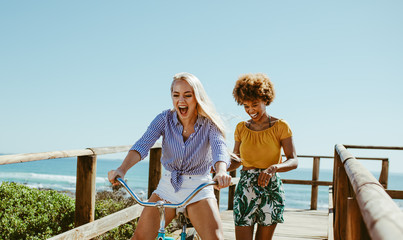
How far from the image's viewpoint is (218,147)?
2.63 metres

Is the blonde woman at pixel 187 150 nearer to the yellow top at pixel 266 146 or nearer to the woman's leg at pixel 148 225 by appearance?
the woman's leg at pixel 148 225

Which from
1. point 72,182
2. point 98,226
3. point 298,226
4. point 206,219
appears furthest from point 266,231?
point 72,182

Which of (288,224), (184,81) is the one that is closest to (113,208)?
(288,224)

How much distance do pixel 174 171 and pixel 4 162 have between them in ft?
3.46

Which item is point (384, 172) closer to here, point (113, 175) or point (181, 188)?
point (181, 188)

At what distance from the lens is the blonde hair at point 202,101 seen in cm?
267

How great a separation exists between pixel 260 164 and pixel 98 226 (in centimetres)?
149

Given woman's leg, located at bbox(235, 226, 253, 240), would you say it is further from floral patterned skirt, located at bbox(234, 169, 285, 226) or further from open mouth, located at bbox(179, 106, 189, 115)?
open mouth, located at bbox(179, 106, 189, 115)

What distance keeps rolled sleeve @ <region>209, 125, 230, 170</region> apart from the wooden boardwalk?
3506 millimetres

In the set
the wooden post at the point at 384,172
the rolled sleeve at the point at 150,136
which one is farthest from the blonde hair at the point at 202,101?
the wooden post at the point at 384,172

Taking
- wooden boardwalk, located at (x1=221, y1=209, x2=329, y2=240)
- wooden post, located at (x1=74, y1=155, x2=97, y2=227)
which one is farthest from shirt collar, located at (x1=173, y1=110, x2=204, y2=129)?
wooden boardwalk, located at (x1=221, y1=209, x2=329, y2=240)

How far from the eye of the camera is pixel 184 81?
Answer: 266cm

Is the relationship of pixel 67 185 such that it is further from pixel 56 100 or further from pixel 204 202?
pixel 204 202

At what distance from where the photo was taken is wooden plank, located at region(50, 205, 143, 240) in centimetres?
337
